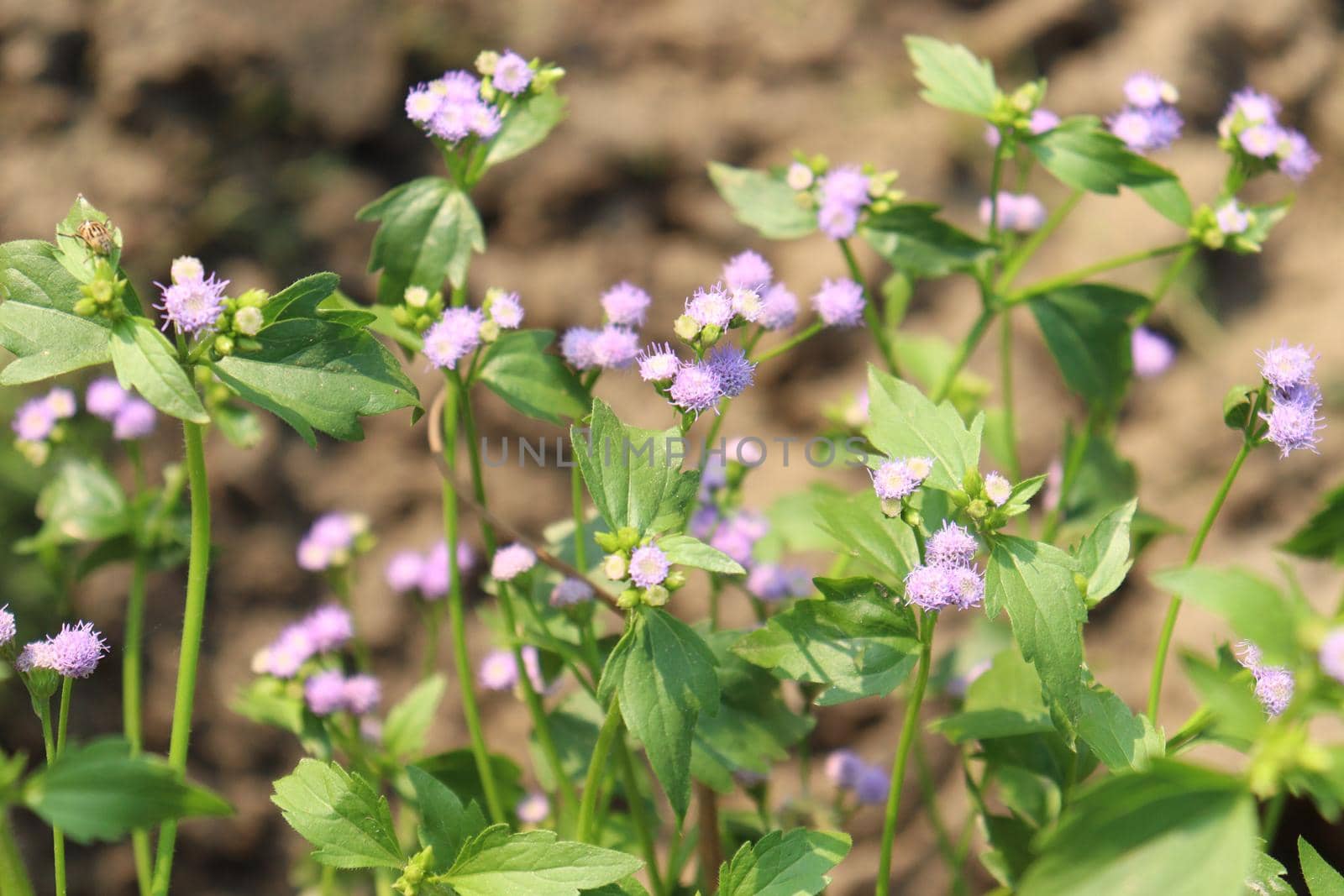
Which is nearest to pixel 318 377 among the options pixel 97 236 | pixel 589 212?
pixel 97 236

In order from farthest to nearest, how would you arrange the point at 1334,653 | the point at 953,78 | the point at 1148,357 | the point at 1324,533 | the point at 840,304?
the point at 1148,357 < the point at 953,78 < the point at 840,304 < the point at 1324,533 < the point at 1334,653

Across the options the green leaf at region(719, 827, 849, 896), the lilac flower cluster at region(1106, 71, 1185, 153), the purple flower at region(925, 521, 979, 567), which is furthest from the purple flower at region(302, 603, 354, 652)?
the lilac flower cluster at region(1106, 71, 1185, 153)

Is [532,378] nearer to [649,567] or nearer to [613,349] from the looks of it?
[613,349]

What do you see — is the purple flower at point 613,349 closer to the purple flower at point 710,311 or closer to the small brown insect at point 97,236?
the purple flower at point 710,311

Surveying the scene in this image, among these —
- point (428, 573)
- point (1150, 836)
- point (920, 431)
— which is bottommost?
point (1150, 836)

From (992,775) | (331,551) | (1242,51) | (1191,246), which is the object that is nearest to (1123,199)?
(1242,51)

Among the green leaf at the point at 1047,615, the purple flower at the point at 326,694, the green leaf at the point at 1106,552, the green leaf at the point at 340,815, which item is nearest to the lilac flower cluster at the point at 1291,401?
the green leaf at the point at 1106,552

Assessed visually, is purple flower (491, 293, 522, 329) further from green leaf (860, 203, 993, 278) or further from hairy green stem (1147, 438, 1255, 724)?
hairy green stem (1147, 438, 1255, 724)

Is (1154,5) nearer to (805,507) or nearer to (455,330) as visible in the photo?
(805,507)
